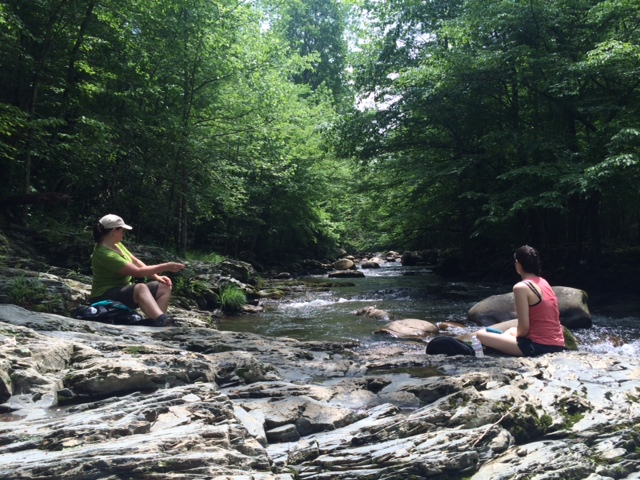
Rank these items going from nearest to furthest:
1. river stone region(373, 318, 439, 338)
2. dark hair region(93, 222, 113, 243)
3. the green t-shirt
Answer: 1. the green t-shirt
2. dark hair region(93, 222, 113, 243)
3. river stone region(373, 318, 439, 338)

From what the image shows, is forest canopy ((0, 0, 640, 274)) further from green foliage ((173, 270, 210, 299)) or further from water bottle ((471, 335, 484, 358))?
water bottle ((471, 335, 484, 358))

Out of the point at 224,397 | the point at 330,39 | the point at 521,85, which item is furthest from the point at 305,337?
the point at 330,39

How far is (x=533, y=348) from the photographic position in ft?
18.3

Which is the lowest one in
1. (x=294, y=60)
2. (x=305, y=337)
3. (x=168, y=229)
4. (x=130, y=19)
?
(x=305, y=337)

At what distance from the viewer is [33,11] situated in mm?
11492

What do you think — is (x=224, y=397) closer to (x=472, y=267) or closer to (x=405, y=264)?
(x=472, y=267)

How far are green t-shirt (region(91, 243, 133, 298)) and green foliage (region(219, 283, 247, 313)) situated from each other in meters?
6.37

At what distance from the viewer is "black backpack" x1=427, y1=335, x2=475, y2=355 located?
5914 mm

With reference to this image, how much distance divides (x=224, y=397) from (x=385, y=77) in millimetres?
17953

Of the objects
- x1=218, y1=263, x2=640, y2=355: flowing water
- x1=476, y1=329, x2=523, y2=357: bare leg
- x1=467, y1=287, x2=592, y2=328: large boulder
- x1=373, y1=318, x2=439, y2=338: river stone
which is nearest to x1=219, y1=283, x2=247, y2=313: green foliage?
x1=218, y1=263, x2=640, y2=355: flowing water

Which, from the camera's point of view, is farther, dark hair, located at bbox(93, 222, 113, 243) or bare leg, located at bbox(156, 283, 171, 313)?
bare leg, located at bbox(156, 283, 171, 313)

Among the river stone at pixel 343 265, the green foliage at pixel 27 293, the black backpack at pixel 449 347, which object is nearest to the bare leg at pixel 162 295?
the green foliage at pixel 27 293

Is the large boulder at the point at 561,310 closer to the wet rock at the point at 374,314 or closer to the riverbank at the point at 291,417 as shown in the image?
the wet rock at the point at 374,314

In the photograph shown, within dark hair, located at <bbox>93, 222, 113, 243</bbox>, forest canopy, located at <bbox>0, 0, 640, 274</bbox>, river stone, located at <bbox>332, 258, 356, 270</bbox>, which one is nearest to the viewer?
dark hair, located at <bbox>93, 222, 113, 243</bbox>
